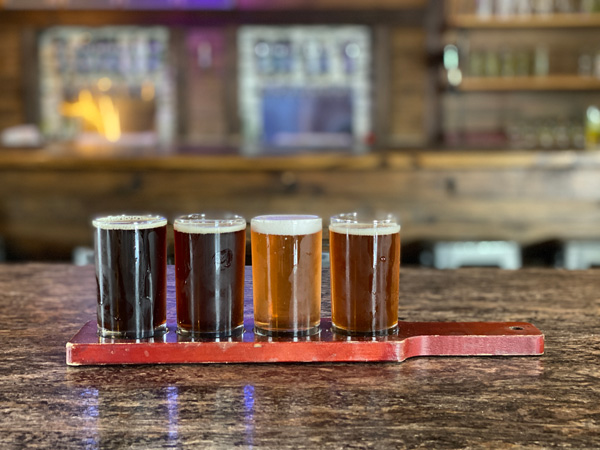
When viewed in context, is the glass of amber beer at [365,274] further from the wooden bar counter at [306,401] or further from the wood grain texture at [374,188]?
the wood grain texture at [374,188]

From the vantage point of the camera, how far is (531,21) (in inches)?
184

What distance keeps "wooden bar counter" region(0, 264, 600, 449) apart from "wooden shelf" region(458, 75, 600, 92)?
400 cm

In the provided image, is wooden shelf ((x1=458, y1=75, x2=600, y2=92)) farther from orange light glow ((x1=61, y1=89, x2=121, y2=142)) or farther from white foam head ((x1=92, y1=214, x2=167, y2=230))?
white foam head ((x1=92, y1=214, x2=167, y2=230))

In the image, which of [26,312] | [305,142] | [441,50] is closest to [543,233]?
[441,50]

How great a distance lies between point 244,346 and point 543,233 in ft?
9.05

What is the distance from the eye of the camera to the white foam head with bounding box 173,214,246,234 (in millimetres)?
837

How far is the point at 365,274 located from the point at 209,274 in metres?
0.20


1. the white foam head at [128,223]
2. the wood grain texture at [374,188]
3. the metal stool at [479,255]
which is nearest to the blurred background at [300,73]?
the wood grain texture at [374,188]

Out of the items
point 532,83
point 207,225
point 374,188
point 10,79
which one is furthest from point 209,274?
point 10,79

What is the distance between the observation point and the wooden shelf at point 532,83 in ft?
15.5

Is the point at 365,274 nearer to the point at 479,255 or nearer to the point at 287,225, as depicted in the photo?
the point at 287,225

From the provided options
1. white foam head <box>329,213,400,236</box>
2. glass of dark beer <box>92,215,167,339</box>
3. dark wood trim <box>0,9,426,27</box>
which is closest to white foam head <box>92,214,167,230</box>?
glass of dark beer <box>92,215,167,339</box>

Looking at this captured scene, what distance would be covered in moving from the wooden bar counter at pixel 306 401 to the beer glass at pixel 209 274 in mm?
59

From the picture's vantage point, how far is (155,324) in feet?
2.84
